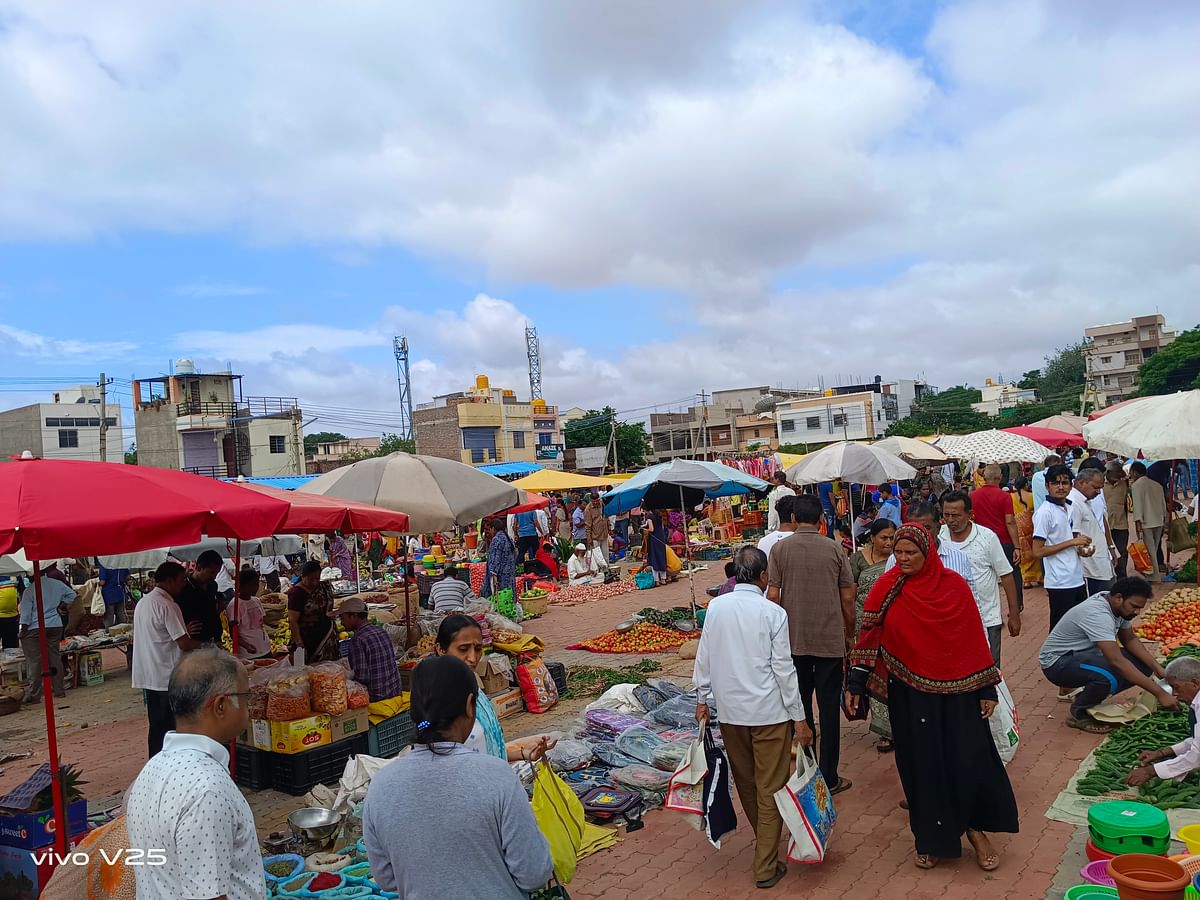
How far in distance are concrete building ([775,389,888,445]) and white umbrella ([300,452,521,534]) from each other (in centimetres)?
5025

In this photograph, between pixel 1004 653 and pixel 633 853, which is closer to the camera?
pixel 633 853

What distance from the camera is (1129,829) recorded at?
4004 mm

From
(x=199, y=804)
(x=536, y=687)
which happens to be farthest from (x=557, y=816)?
(x=536, y=687)

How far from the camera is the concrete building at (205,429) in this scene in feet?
151

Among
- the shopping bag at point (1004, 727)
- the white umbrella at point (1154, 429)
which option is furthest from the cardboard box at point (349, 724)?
the white umbrella at point (1154, 429)

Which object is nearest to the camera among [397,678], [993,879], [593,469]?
[993,879]

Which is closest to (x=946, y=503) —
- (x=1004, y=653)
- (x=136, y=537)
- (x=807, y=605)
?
(x=807, y=605)

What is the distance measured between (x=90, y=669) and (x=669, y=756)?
402 inches

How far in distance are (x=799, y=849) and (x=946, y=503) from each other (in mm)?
2839

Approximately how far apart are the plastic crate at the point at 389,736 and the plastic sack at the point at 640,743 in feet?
5.83

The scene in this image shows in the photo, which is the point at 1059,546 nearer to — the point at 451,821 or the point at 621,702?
the point at 621,702

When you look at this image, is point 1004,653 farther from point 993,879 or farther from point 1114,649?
point 993,879

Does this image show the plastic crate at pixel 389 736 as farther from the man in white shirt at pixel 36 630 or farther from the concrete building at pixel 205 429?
the concrete building at pixel 205 429

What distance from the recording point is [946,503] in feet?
19.6
